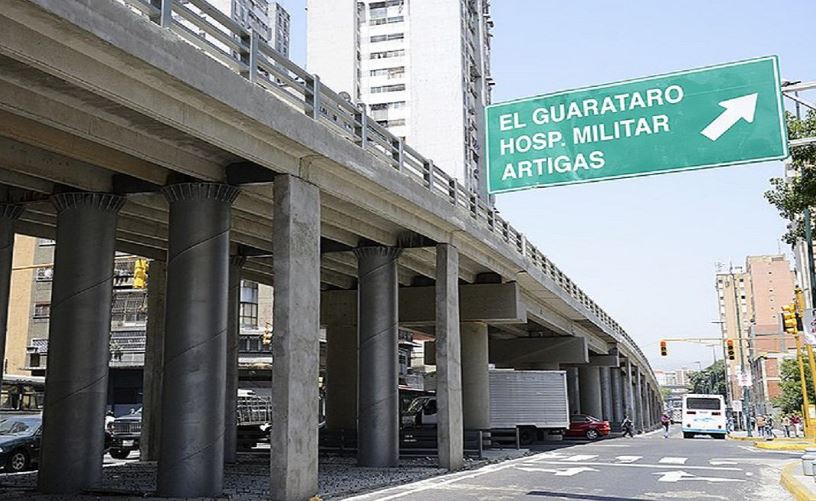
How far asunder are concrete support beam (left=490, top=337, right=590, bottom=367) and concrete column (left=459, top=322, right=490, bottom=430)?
61.1ft

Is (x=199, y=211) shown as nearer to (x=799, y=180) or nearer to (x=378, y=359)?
(x=378, y=359)

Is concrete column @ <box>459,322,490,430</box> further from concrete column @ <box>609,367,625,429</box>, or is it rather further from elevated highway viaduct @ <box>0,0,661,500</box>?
concrete column @ <box>609,367,625,429</box>

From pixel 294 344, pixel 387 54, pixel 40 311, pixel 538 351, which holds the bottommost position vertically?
pixel 294 344

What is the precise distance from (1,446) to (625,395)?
78.6 meters

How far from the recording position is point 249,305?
72562mm

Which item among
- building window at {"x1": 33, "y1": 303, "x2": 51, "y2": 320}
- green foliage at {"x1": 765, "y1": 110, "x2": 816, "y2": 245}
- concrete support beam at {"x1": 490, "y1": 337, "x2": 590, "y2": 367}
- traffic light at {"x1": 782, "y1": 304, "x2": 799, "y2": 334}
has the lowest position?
traffic light at {"x1": 782, "y1": 304, "x2": 799, "y2": 334}

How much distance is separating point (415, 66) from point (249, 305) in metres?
30.1

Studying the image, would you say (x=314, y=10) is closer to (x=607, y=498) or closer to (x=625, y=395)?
(x=625, y=395)

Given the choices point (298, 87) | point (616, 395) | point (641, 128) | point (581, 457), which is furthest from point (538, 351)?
point (641, 128)

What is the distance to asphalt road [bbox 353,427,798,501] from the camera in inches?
660

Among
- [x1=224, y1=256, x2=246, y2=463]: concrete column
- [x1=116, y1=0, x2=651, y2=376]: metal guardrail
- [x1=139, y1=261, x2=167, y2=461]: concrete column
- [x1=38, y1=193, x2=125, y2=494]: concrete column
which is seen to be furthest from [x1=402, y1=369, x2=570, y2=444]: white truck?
[x1=38, y1=193, x2=125, y2=494]: concrete column

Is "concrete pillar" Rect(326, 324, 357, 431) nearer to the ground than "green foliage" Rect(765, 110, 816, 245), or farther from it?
nearer to the ground

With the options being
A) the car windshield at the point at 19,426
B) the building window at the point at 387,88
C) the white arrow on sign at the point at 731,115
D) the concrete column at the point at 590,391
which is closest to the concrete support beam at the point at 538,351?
the concrete column at the point at 590,391

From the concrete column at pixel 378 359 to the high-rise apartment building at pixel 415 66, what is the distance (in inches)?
2209
